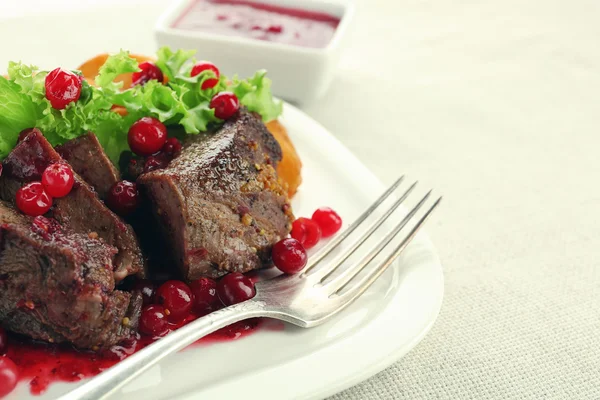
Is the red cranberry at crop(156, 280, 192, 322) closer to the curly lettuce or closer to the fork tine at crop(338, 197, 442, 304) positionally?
the fork tine at crop(338, 197, 442, 304)

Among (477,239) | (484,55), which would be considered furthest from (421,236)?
(484,55)

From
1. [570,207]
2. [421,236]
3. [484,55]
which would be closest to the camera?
[421,236]

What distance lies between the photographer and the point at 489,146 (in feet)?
17.1

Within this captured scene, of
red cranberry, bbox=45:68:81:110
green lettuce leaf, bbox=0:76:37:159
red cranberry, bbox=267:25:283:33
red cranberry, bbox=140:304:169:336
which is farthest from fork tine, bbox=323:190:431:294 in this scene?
red cranberry, bbox=267:25:283:33

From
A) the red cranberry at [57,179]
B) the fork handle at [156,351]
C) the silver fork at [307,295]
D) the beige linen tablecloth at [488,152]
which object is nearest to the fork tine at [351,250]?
the silver fork at [307,295]

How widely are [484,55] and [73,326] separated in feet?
16.9

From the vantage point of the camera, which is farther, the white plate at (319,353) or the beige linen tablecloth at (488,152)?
the beige linen tablecloth at (488,152)

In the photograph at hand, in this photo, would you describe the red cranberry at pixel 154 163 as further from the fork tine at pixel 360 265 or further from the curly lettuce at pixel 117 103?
the fork tine at pixel 360 265

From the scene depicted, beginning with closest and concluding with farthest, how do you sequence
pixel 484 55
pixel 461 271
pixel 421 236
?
pixel 421 236 < pixel 461 271 < pixel 484 55

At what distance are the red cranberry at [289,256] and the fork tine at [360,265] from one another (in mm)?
181

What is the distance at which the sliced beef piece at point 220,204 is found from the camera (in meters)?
3.15

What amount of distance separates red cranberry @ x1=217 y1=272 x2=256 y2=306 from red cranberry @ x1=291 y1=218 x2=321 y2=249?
1.82ft

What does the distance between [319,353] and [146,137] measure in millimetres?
1474

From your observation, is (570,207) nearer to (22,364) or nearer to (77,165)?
(77,165)
